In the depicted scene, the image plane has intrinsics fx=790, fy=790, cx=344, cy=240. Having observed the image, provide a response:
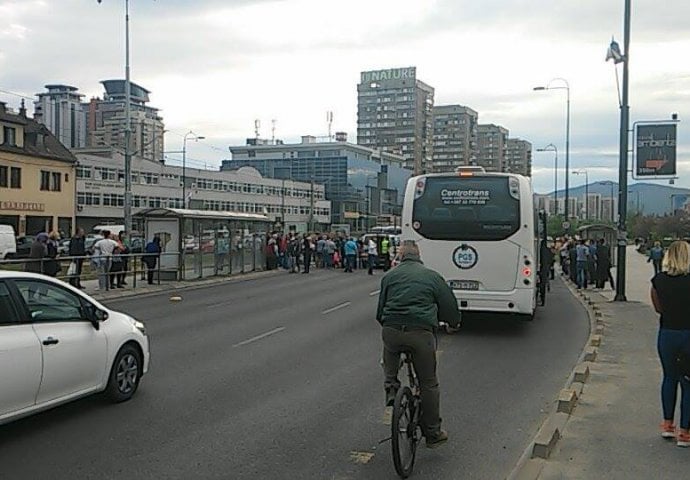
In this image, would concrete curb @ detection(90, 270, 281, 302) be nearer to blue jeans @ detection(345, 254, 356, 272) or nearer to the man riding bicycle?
blue jeans @ detection(345, 254, 356, 272)

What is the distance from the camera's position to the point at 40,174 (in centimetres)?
5759

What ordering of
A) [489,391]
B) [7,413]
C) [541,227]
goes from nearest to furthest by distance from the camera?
[7,413] < [489,391] < [541,227]

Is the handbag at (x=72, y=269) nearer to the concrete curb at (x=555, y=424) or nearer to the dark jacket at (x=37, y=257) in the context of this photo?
the dark jacket at (x=37, y=257)

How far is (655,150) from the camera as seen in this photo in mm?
22266

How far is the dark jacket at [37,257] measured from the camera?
1908 centimetres

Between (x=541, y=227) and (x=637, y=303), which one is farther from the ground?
(x=541, y=227)

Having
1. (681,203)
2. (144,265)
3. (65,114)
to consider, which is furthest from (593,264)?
(65,114)

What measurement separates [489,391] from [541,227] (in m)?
10.4

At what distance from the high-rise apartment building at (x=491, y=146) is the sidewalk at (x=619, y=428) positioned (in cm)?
7662

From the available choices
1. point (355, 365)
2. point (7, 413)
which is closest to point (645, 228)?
point (355, 365)

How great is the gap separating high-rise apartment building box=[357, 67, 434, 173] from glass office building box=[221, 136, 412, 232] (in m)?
3.90

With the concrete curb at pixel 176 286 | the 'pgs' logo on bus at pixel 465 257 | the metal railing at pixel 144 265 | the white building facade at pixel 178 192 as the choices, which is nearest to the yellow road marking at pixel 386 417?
the 'pgs' logo on bus at pixel 465 257

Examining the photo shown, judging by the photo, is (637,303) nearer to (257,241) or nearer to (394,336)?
(394,336)

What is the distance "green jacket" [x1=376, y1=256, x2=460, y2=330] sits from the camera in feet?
20.6
